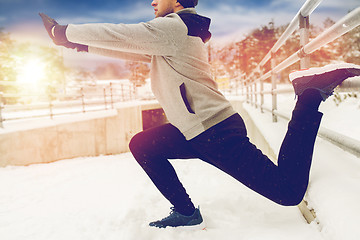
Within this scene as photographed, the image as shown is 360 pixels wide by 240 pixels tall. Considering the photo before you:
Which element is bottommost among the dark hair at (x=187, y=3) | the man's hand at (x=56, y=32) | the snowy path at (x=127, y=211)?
the snowy path at (x=127, y=211)

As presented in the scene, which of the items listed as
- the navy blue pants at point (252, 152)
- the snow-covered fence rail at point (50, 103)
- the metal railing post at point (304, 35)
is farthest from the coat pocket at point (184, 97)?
the snow-covered fence rail at point (50, 103)

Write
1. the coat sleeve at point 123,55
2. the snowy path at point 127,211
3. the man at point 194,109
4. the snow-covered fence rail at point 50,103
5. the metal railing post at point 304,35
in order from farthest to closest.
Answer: the snow-covered fence rail at point 50,103
the metal railing post at point 304,35
the coat sleeve at point 123,55
the snowy path at point 127,211
the man at point 194,109

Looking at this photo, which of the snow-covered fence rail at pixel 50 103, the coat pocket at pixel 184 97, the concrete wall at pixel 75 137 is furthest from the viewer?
the snow-covered fence rail at pixel 50 103

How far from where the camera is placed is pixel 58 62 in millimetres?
22984

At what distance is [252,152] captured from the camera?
1167 millimetres

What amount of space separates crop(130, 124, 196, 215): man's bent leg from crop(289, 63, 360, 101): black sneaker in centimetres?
66

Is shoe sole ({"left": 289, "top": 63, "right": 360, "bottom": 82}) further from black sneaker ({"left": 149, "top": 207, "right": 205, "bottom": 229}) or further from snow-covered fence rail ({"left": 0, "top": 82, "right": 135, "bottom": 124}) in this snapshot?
snow-covered fence rail ({"left": 0, "top": 82, "right": 135, "bottom": 124})

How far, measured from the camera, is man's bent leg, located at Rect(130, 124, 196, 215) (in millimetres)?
1355

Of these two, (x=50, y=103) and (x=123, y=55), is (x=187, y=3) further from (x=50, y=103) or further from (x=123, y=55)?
(x=50, y=103)

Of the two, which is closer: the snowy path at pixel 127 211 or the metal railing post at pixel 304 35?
the snowy path at pixel 127 211

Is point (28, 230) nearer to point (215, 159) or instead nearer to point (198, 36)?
point (215, 159)

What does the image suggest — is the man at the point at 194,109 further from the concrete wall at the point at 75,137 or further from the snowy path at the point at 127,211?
the concrete wall at the point at 75,137

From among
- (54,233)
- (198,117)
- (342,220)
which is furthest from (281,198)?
(54,233)

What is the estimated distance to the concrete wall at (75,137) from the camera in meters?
4.40
